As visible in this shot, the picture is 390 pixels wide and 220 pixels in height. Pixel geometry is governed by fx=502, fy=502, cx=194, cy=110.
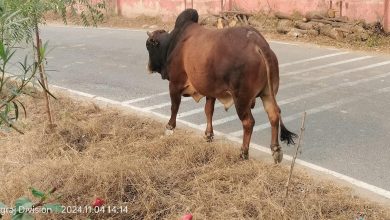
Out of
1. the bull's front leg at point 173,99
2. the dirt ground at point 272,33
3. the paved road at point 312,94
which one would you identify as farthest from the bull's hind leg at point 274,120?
the dirt ground at point 272,33

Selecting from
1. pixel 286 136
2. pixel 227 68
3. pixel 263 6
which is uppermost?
pixel 227 68

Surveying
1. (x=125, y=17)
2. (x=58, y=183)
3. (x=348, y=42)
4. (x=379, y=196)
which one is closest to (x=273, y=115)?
(x=379, y=196)

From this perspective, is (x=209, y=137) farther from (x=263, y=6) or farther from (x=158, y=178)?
(x=263, y=6)

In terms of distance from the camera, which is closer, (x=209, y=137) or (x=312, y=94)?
(x=209, y=137)

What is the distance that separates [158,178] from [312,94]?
4173 mm

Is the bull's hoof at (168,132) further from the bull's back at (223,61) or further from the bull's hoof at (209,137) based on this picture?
the bull's back at (223,61)

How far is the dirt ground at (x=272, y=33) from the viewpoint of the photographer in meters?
11.6

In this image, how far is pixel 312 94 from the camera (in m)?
7.95

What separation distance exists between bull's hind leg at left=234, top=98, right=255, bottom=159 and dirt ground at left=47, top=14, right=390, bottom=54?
511 centimetres

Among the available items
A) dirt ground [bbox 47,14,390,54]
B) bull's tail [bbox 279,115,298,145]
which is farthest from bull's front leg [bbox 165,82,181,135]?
dirt ground [bbox 47,14,390,54]

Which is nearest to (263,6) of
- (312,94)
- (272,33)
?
(272,33)

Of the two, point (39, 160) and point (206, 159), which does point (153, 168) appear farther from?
point (39, 160)

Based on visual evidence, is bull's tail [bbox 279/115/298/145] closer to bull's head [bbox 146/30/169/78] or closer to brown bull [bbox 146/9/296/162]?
brown bull [bbox 146/9/296/162]

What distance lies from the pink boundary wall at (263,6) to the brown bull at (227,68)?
775 cm
